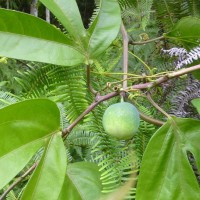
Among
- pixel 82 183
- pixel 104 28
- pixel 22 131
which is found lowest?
pixel 82 183

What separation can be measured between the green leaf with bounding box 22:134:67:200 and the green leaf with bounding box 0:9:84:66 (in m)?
0.12

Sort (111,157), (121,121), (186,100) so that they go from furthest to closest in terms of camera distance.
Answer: (186,100), (111,157), (121,121)

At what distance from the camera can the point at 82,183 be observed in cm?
60

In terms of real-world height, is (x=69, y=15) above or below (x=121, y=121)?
above

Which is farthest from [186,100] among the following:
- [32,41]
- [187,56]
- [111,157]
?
[32,41]

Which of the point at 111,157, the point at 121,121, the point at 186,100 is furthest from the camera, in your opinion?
the point at 186,100

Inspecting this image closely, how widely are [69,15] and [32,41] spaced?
67 mm

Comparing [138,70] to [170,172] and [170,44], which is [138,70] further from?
[170,172]

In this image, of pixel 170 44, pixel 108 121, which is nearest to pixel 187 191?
pixel 108 121

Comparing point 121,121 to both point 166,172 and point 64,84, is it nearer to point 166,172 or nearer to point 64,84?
point 166,172

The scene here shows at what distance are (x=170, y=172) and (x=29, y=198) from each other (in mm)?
178

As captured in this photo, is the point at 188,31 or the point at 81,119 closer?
the point at 81,119

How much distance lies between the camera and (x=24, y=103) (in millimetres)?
482

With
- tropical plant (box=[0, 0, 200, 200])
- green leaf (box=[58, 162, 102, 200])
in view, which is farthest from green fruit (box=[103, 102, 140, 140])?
green leaf (box=[58, 162, 102, 200])
